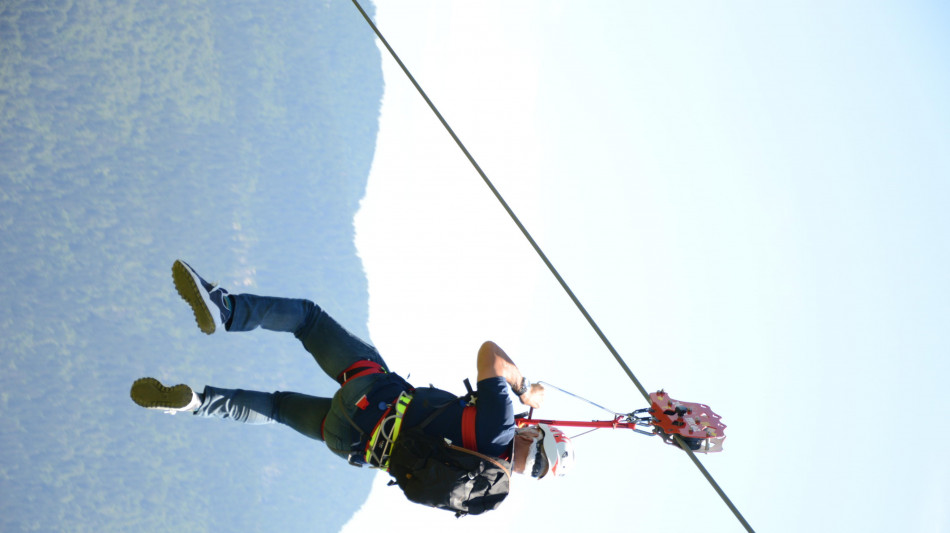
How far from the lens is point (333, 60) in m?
4.82

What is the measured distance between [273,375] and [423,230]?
1.45 meters

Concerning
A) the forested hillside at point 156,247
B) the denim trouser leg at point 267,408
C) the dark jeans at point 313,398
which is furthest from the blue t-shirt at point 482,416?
the forested hillside at point 156,247

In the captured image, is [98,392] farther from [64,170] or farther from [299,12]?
[299,12]

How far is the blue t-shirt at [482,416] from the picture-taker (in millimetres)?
2094

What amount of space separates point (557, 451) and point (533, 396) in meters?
0.22

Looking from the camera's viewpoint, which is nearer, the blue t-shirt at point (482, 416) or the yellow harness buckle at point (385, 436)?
the blue t-shirt at point (482, 416)

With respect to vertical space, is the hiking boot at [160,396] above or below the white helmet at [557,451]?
above

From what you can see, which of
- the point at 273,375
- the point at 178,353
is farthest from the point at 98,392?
the point at 273,375

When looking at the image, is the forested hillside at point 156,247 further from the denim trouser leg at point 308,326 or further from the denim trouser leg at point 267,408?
the denim trouser leg at point 308,326

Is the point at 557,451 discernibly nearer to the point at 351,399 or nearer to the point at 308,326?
the point at 351,399

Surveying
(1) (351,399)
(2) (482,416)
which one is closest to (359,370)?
(1) (351,399)

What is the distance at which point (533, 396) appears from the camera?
2391 millimetres

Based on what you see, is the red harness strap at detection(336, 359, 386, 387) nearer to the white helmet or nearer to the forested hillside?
the white helmet

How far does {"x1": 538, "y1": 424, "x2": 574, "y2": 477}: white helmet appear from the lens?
7.48ft
